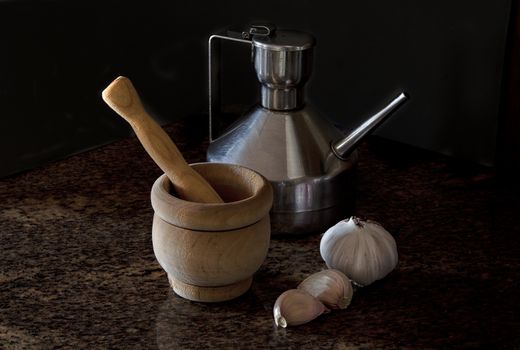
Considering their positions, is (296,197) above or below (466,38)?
below

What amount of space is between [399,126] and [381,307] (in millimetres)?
594

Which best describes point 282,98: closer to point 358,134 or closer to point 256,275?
point 358,134

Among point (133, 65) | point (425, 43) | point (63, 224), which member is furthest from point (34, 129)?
point (425, 43)

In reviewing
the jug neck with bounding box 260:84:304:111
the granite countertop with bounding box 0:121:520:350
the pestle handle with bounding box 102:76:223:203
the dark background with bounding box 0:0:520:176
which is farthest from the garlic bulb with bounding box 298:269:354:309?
the dark background with bounding box 0:0:520:176

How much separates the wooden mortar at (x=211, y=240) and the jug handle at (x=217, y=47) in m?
0.23

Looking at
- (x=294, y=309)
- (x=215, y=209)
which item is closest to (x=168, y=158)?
(x=215, y=209)

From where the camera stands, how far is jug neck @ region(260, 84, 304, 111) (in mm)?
1103

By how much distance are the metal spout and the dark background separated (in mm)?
346

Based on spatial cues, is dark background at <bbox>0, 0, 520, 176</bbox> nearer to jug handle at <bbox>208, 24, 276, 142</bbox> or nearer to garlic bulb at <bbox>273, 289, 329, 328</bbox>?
jug handle at <bbox>208, 24, 276, 142</bbox>

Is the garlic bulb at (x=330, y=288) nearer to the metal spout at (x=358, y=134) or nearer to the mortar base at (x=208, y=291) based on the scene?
the mortar base at (x=208, y=291)

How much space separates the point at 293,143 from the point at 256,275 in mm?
174

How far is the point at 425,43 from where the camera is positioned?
4.58 ft

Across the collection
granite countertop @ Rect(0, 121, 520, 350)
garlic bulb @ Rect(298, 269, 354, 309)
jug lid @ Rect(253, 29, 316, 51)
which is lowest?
granite countertop @ Rect(0, 121, 520, 350)

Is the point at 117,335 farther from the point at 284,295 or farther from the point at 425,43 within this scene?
the point at 425,43
